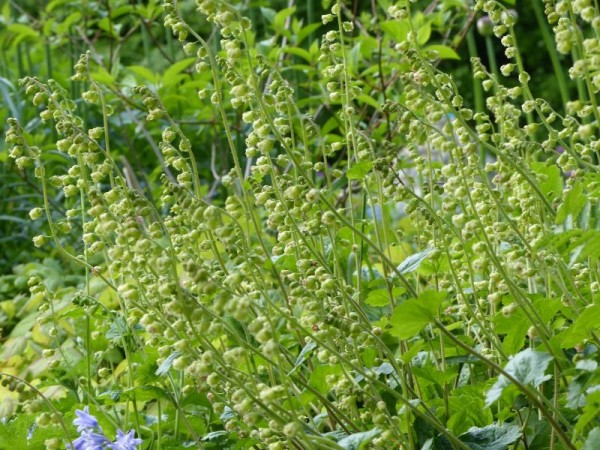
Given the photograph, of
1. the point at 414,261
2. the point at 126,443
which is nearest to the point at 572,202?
the point at 414,261

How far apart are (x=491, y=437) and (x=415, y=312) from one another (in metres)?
0.39

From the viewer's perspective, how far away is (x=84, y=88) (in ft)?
16.6

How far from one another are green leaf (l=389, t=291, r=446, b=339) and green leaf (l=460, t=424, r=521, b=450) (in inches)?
13.0

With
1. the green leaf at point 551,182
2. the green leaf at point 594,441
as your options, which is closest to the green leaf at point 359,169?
the green leaf at point 551,182

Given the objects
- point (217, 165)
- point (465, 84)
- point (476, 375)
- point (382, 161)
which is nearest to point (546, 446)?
point (476, 375)

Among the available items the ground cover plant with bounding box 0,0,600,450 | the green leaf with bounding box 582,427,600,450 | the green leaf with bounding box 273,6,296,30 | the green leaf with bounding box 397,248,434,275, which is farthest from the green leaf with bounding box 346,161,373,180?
the green leaf with bounding box 273,6,296,30

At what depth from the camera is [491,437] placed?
4.97 feet


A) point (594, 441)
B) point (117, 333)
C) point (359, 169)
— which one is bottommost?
point (117, 333)

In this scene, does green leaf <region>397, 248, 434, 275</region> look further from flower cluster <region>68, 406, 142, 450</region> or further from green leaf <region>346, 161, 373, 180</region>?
flower cluster <region>68, 406, 142, 450</region>

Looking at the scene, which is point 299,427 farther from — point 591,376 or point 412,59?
point 412,59

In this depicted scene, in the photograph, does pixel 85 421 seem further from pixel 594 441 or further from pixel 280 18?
pixel 280 18

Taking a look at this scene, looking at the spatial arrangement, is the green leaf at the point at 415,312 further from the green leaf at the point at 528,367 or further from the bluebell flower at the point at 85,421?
the bluebell flower at the point at 85,421

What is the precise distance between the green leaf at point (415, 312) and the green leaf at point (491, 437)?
13.0 inches

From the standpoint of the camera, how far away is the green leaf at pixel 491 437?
1483mm
